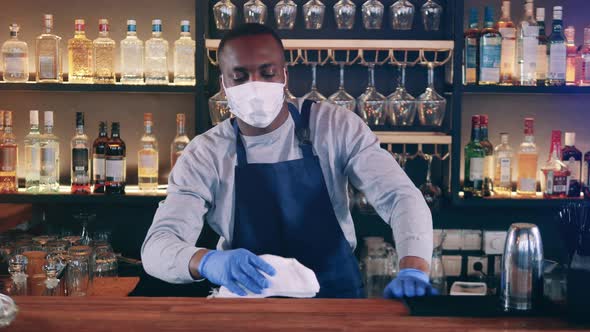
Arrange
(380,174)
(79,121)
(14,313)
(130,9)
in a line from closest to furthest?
(14,313) < (380,174) < (79,121) < (130,9)

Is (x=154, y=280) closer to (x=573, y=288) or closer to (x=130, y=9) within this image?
(x=130, y=9)

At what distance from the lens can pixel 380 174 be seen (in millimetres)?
2246

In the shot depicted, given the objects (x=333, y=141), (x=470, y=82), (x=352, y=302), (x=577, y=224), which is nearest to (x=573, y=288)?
(x=577, y=224)

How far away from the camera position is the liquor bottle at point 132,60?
3.26m

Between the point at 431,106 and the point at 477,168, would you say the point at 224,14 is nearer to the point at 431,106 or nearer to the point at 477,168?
the point at 431,106

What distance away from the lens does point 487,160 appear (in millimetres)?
3311

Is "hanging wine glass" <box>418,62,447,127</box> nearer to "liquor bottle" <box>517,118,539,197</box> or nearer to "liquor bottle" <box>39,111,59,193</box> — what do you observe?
"liquor bottle" <box>517,118,539,197</box>

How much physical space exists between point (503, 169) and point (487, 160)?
0.25ft

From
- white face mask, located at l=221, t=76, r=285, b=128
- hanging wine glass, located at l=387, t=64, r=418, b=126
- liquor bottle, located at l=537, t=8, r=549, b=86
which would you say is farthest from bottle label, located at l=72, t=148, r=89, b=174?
liquor bottle, located at l=537, t=8, r=549, b=86

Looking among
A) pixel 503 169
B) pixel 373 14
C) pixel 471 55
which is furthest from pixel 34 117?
pixel 503 169

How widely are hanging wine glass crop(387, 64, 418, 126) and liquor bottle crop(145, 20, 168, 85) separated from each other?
941mm

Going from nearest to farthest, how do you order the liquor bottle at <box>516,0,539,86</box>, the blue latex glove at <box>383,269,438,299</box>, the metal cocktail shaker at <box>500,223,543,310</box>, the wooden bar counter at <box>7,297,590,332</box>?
the wooden bar counter at <box>7,297,590,332</box> < the metal cocktail shaker at <box>500,223,543,310</box> < the blue latex glove at <box>383,269,438,299</box> < the liquor bottle at <box>516,0,539,86</box>

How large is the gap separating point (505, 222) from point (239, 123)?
166 centimetres

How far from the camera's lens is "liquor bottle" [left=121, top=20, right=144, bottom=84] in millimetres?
3262
